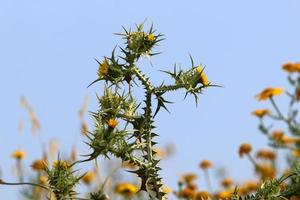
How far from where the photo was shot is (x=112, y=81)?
6.31ft

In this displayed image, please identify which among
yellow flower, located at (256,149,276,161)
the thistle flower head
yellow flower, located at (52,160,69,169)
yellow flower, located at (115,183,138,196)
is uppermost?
the thistle flower head

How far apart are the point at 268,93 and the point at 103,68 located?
15.3 ft

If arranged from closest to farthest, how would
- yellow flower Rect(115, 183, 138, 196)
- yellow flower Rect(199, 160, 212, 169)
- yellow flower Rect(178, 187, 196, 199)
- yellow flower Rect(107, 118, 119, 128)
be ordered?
Result: 1. yellow flower Rect(107, 118, 119, 128)
2. yellow flower Rect(178, 187, 196, 199)
3. yellow flower Rect(115, 183, 138, 196)
4. yellow flower Rect(199, 160, 212, 169)

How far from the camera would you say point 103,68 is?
1.93 meters

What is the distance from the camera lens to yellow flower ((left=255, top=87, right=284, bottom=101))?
636 cm

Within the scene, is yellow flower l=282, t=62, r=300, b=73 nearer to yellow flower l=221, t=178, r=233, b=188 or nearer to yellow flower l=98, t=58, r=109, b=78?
yellow flower l=221, t=178, r=233, b=188

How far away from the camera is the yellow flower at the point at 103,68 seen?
192cm

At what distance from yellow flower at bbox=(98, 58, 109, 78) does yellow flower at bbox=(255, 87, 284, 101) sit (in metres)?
4.58

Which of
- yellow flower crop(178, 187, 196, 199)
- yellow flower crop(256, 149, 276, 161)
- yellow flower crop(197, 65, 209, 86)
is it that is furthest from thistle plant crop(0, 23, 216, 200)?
yellow flower crop(256, 149, 276, 161)

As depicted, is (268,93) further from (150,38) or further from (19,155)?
(150,38)

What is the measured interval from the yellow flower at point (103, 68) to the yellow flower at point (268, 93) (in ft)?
15.0

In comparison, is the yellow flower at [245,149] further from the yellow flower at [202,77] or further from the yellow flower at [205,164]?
the yellow flower at [202,77]

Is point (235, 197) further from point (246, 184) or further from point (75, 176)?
point (246, 184)

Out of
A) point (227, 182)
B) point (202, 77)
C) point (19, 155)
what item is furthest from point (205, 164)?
point (202, 77)
